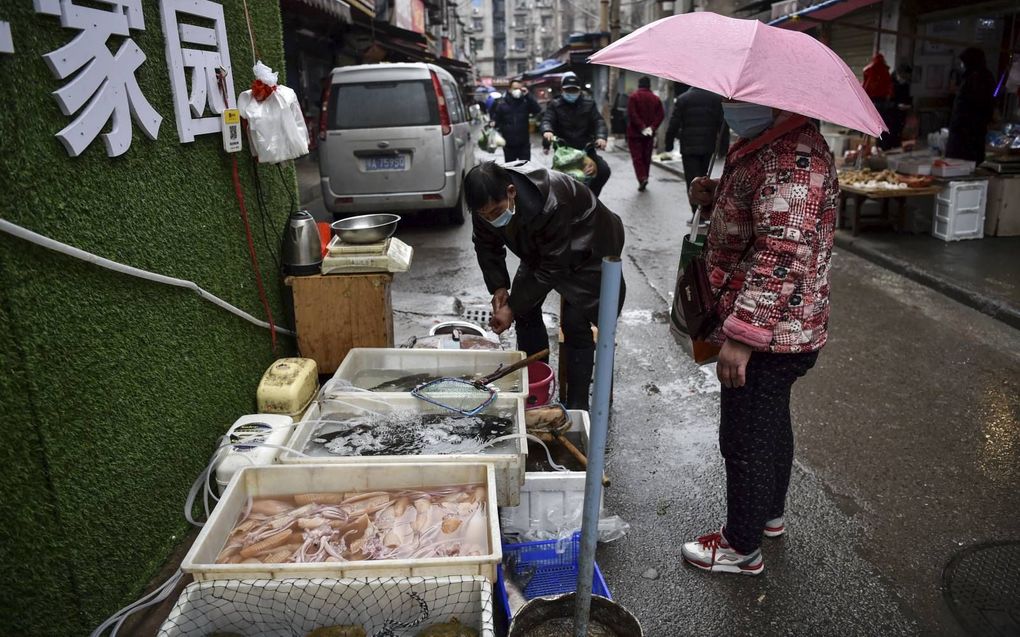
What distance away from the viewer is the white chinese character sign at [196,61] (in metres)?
3.22

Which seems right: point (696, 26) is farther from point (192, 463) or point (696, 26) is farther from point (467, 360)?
point (192, 463)

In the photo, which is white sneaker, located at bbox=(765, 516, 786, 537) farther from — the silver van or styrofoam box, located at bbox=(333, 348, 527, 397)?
the silver van

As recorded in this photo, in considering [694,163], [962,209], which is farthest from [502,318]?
[694,163]

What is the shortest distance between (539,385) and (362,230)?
62.8 inches

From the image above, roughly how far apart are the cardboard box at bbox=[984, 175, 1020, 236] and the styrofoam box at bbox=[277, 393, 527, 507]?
318 inches

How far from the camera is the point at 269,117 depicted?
3961 millimetres

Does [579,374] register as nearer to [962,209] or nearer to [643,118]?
[962,209]

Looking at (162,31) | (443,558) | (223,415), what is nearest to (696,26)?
(443,558)

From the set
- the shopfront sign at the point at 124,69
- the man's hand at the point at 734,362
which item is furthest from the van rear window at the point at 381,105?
the man's hand at the point at 734,362

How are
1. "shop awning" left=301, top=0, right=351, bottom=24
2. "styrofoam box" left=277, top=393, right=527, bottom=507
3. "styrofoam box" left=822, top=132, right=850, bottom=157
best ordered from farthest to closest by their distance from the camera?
"styrofoam box" left=822, top=132, right=850, bottom=157 < "shop awning" left=301, top=0, right=351, bottom=24 < "styrofoam box" left=277, top=393, right=527, bottom=507

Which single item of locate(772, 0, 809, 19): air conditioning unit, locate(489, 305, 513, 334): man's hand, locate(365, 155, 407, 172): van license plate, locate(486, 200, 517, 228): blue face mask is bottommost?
locate(489, 305, 513, 334): man's hand

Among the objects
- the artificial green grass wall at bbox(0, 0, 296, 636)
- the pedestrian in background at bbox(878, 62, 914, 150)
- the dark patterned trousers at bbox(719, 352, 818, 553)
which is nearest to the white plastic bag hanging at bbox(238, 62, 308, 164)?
the artificial green grass wall at bbox(0, 0, 296, 636)

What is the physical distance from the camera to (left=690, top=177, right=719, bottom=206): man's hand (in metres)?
3.15

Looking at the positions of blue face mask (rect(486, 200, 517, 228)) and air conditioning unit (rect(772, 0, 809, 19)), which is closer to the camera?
blue face mask (rect(486, 200, 517, 228))
